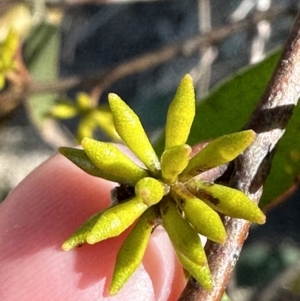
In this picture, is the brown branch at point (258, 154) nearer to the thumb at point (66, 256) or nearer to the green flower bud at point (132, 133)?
the green flower bud at point (132, 133)

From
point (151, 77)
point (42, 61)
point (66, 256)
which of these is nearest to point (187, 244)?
point (66, 256)

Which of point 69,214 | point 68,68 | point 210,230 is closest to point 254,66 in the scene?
point 69,214

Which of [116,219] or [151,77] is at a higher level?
[116,219]

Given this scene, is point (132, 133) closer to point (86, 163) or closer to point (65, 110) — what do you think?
point (86, 163)

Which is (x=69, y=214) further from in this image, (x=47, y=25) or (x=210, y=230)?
(x=47, y=25)

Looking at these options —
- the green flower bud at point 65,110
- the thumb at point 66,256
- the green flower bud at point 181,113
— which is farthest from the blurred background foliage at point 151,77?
the green flower bud at point 181,113

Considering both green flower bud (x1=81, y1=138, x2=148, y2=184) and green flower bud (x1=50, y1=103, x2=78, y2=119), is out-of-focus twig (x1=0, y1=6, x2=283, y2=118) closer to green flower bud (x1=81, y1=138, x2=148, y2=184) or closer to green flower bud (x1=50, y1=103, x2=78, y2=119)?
green flower bud (x1=50, y1=103, x2=78, y2=119)

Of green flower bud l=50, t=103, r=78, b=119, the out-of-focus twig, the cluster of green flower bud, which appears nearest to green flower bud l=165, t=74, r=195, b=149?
the cluster of green flower bud
